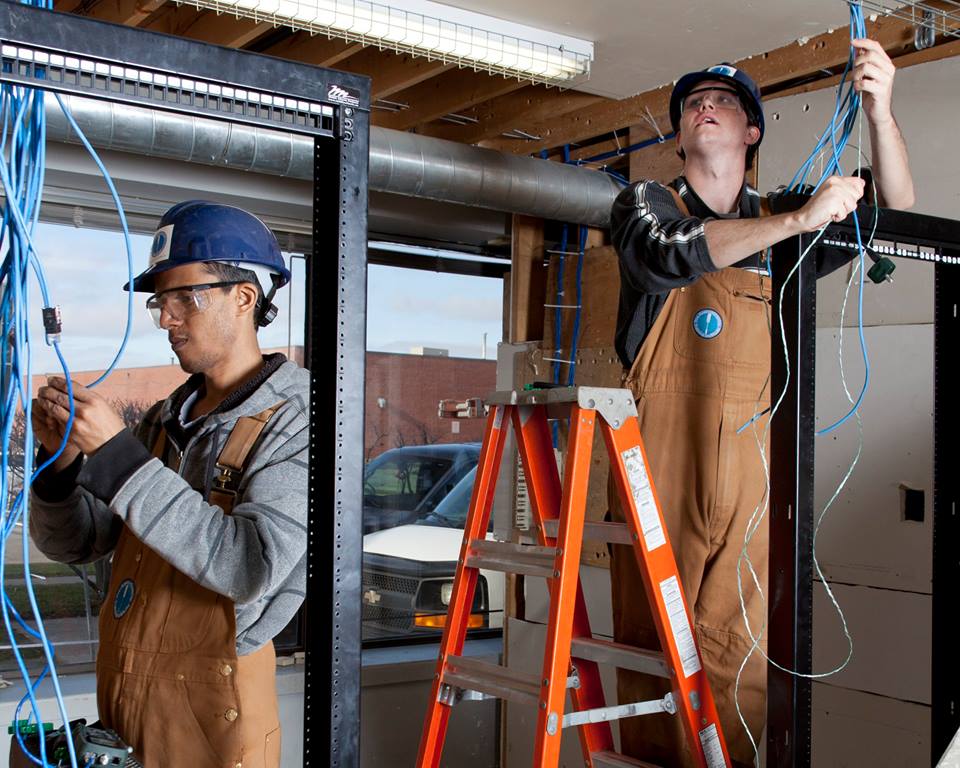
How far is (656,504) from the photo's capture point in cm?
234

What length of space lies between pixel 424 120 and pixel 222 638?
296cm

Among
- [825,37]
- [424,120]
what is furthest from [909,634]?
[424,120]

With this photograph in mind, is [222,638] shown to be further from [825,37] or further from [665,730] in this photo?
[825,37]

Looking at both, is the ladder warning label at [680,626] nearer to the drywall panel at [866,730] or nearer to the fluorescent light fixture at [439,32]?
the drywall panel at [866,730]

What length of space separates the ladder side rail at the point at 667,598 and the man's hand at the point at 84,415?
3.63 feet

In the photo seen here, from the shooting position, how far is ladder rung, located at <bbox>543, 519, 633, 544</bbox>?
2.38m

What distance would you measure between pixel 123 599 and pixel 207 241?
26.8 inches

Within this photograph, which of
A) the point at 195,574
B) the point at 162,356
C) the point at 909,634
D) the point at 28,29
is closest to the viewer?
the point at 28,29

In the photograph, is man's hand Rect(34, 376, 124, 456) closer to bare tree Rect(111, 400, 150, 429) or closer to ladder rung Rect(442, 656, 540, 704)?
ladder rung Rect(442, 656, 540, 704)

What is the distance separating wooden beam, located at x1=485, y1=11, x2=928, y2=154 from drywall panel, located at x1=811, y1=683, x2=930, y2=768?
82.2 inches

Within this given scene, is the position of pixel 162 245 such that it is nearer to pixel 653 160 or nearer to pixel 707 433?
pixel 707 433

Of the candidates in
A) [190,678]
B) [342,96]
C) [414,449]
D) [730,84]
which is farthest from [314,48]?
[190,678]

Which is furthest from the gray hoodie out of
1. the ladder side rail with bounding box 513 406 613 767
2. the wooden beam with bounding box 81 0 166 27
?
the wooden beam with bounding box 81 0 166 27

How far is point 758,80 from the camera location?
3.66 meters
